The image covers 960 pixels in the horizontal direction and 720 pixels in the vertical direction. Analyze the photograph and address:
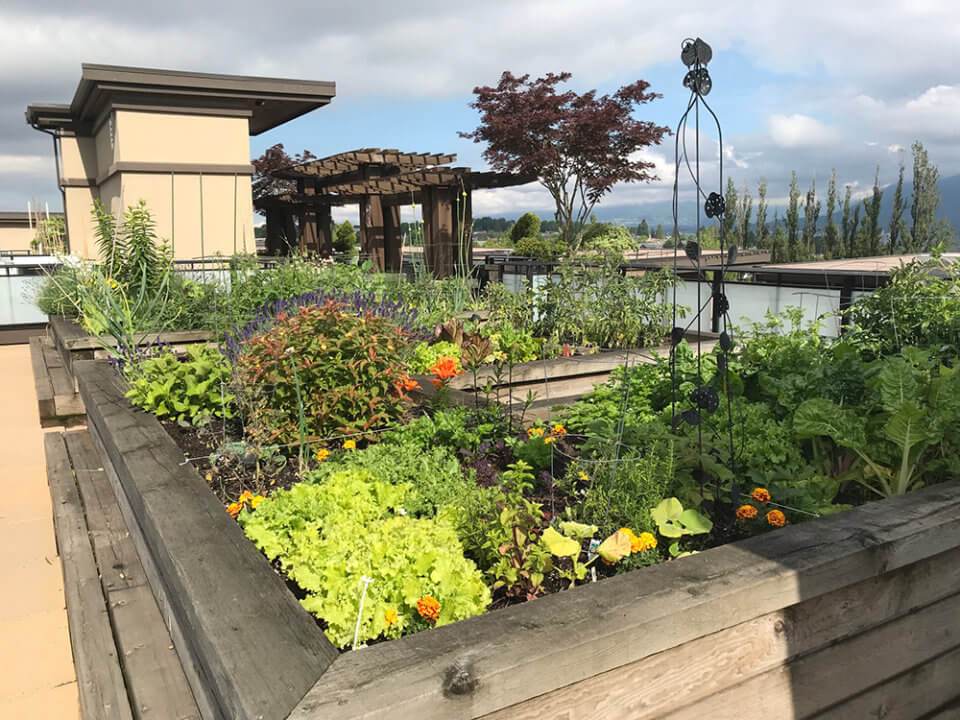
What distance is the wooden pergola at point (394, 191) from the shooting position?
12.1 m

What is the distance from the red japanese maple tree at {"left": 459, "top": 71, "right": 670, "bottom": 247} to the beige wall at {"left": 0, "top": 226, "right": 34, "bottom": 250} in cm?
1751

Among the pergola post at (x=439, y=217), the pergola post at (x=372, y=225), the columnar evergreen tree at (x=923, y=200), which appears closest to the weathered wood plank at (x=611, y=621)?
the pergola post at (x=439, y=217)

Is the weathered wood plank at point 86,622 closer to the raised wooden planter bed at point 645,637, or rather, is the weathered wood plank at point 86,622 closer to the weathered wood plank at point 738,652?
the raised wooden planter bed at point 645,637

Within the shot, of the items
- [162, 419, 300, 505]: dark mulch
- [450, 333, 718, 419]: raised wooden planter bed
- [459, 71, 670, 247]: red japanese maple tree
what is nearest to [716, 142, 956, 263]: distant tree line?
[459, 71, 670, 247]: red japanese maple tree

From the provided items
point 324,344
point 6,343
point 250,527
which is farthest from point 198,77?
point 250,527

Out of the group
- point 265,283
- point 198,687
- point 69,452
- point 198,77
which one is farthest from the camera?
point 198,77

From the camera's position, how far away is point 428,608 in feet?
5.06

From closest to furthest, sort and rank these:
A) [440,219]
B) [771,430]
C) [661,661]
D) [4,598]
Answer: [661,661], [771,430], [4,598], [440,219]

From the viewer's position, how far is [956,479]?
2145 millimetres

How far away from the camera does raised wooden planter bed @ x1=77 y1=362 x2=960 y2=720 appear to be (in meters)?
1.23

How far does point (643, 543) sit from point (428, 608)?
0.66 m

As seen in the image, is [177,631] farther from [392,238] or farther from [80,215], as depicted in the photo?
[392,238]

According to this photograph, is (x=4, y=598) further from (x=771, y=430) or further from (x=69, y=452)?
(x=771, y=430)

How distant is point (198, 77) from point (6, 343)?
4.47 m
